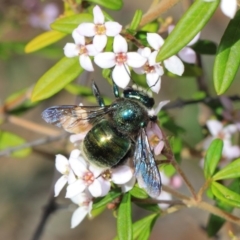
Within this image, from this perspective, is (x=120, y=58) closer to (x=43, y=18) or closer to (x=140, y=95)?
(x=140, y=95)

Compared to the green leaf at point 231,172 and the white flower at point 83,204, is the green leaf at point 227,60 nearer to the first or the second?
the green leaf at point 231,172

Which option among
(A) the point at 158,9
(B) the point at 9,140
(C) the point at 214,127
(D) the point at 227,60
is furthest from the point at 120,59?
(B) the point at 9,140

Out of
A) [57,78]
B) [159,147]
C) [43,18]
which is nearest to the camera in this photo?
[159,147]

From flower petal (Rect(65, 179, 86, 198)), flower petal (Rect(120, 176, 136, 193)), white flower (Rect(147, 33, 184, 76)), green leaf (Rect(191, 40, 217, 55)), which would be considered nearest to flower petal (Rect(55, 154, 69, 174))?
flower petal (Rect(65, 179, 86, 198))

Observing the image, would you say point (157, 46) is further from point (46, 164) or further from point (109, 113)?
point (46, 164)

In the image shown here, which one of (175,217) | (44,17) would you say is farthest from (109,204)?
(175,217)

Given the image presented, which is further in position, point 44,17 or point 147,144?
point 44,17
